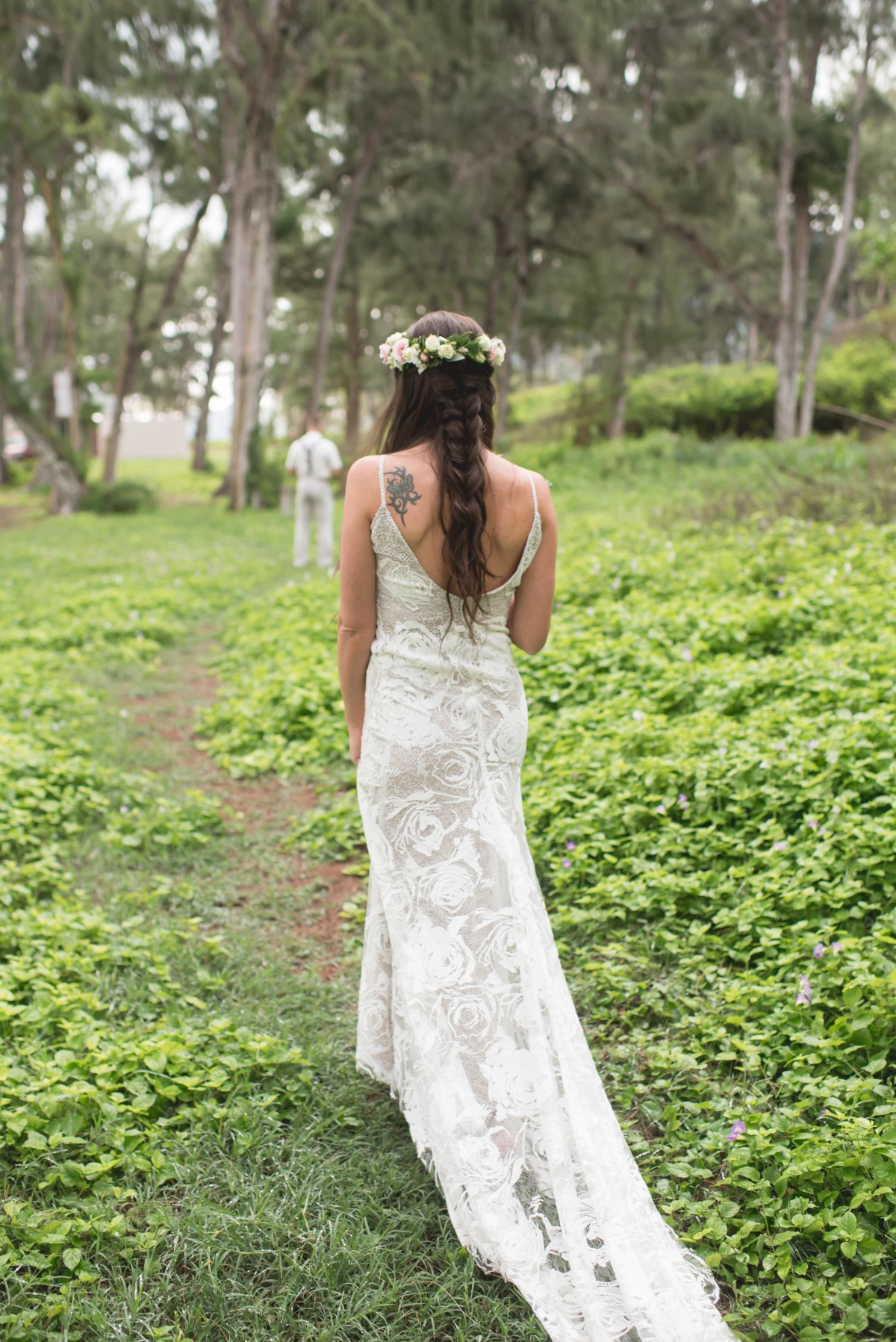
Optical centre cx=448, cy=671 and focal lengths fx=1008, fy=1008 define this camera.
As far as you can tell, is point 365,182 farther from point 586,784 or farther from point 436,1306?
point 436,1306

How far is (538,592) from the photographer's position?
9.99ft

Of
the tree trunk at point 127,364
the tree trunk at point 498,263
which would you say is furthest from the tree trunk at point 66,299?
the tree trunk at point 498,263

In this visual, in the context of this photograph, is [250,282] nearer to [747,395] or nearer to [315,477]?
[315,477]

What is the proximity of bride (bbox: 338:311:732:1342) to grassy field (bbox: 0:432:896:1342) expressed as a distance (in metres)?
0.26

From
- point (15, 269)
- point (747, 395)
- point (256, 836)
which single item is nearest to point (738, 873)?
point (256, 836)

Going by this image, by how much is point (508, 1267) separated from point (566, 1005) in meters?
0.68

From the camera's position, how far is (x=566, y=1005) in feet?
9.50

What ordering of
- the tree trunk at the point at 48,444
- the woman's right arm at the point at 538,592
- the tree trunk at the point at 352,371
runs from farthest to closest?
1. the tree trunk at the point at 352,371
2. the tree trunk at the point at 48,444
3. the woman's right arm at the point at 538,592

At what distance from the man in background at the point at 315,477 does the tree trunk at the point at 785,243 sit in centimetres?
1252

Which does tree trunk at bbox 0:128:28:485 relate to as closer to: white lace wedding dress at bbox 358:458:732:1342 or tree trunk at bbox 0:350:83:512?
tree trunk at bbox 0:350:83:512

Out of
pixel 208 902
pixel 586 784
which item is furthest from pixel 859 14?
pixel 208 902

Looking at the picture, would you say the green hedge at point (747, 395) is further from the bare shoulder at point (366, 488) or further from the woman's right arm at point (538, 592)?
the bare shoulder at point (366, 488)

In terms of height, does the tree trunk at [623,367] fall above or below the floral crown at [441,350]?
above

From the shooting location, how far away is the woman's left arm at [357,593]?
9.12 feet
